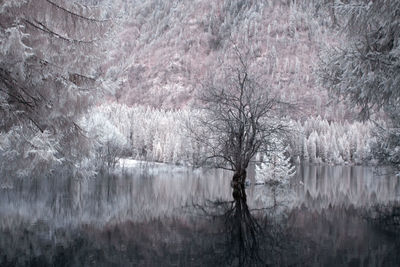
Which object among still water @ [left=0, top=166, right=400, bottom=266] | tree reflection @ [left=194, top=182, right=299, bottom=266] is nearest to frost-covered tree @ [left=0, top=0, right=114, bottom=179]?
still water @ [left=0, top=166, right=400, bottom=266]

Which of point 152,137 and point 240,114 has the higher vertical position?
point 152,137

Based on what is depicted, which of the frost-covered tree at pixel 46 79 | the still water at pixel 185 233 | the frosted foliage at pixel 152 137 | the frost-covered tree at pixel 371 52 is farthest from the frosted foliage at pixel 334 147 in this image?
the frost-covered tree at pixel 46 79

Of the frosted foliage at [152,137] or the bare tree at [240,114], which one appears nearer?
the bare tree at [240,114]

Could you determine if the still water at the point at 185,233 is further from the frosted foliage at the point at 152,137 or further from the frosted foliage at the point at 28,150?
the frosted foliage at the point at 152,137

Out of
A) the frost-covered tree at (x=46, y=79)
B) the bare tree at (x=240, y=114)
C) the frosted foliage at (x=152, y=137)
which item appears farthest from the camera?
the frosted foliage at (x=152, y=137)

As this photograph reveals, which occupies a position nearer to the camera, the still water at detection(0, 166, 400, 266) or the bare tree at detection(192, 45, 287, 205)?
the still water at detection(0, 166, 400, 266)

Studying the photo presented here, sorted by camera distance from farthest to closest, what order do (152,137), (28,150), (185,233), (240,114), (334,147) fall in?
(334,147)
(152,137)
(240,114)
(185,233)
(28,150)

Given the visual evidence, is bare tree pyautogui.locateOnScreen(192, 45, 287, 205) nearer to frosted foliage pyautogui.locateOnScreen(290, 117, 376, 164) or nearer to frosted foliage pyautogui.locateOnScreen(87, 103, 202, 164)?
frosted foliage pyautogui.locateOnScreen(87, 103, 202, 164)

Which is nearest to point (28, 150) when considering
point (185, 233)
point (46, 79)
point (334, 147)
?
point (46, 79)

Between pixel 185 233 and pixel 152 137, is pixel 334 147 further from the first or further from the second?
pixel 185 233

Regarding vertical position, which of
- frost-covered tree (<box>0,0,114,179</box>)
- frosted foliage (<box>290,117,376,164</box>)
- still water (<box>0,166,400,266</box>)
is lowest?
still water (<box>0,166,400,266</box>)

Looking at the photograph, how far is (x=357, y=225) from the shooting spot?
11.3 meters

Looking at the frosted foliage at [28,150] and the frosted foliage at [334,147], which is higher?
the frosted foliage at [334,147]

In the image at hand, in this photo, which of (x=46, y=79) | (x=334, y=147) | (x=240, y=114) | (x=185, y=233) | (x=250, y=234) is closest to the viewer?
(x=46, y=79)
